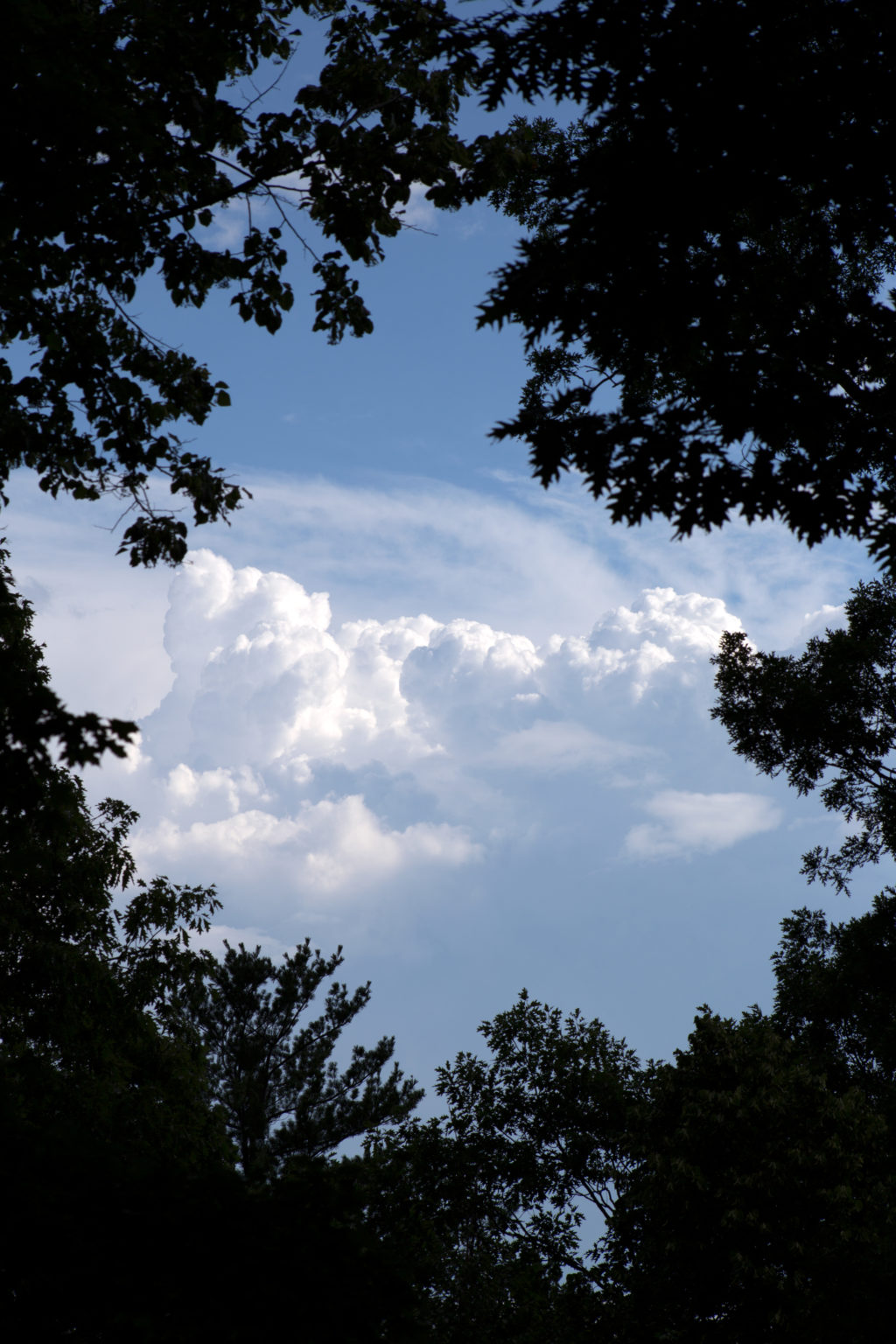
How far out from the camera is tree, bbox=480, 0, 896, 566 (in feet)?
24.6

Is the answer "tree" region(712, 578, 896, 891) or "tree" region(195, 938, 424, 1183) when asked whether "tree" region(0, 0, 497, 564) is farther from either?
"tree" region(195, 938, 424, 1183)

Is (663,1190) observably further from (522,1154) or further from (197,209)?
(197,209)

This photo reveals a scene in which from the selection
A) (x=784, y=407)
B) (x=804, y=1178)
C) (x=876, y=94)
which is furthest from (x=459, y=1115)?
(x=876, y=94)

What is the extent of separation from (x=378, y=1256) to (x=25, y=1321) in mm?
2003

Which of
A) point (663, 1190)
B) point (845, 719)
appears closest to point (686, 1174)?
point (663, 1190)

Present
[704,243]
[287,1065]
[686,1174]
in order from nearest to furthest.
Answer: [704,243] → [686,1174] → [287,1065]

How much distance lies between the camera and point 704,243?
872 cm

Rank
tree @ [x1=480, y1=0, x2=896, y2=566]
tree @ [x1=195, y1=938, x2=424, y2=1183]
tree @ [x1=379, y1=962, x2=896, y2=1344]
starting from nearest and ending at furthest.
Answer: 1. tree @ [x1=480, y1=0, x2=896, y2=566]
2. tree @ [x1=379, y1=962, x2=896, y2=1344]
3. tree @ [x1=195, y1=938, x2=424, y2=1183]

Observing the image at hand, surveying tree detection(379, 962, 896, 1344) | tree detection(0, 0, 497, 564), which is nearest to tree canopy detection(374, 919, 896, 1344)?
tree detection(379, 962, 896, 1344)

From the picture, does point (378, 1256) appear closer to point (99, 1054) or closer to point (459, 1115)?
point (99, 1054)

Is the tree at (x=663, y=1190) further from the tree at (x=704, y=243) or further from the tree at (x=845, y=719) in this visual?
the tree at (x=704, y=243)

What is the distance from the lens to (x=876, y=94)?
783 cm

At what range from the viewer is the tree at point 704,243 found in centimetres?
748

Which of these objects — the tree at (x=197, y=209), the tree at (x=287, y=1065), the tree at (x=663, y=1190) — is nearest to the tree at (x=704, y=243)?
the tree at (x=197, y=209)
